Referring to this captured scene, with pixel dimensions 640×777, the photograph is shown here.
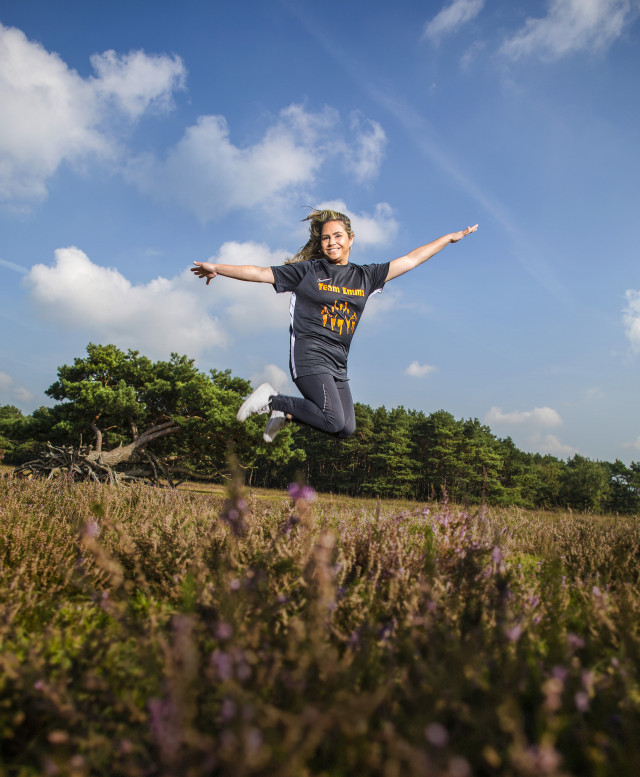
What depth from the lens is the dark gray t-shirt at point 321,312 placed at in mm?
4496

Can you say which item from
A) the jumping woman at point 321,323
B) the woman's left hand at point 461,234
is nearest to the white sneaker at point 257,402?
the jumping woman at point 321,323

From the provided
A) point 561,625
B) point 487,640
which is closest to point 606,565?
point 561,625

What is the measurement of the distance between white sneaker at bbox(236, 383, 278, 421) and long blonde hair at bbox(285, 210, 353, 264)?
1.63 meters

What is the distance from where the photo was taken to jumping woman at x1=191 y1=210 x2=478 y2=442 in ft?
14.3

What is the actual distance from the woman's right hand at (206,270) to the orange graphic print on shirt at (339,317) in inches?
45.2

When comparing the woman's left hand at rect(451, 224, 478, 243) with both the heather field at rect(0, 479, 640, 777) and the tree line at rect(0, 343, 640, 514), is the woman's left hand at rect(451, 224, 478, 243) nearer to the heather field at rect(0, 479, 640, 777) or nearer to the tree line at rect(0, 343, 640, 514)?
the heather field at rect(0, 479, 640, 777)

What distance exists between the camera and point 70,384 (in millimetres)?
17203

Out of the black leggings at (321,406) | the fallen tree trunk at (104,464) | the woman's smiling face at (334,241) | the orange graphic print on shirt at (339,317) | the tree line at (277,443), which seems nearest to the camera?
the black leggings at (321,406)

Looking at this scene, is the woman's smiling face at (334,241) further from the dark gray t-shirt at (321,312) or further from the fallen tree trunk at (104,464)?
the fallen tree trunk at (104,464)

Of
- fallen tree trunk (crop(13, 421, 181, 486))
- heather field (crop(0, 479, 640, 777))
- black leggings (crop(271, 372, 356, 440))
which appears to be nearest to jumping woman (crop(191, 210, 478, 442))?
black leggings (crop(271, 372, 356, 440))

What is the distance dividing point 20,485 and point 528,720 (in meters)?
6.72

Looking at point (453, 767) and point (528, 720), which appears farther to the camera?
point (528, 720)

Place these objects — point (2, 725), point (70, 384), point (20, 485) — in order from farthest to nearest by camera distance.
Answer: point (70, 384) → point (20, 485) → point (2, 725)

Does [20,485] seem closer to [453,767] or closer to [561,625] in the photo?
[561,625]
